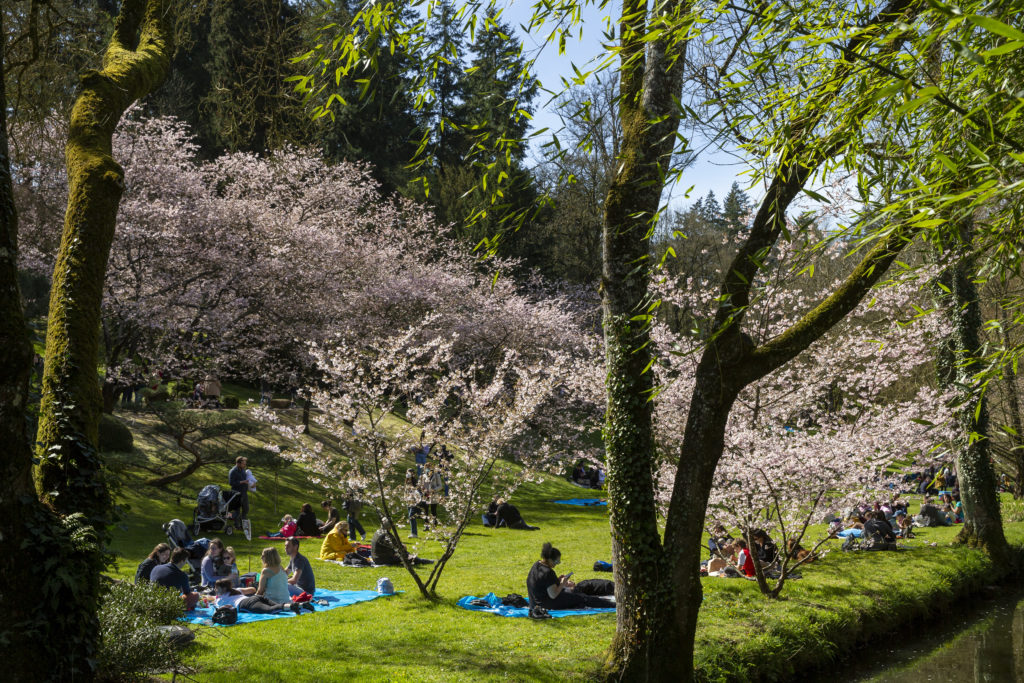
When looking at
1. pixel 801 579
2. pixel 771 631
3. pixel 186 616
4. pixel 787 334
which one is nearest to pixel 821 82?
pixel 787 334

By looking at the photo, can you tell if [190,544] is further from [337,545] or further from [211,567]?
[337,545]

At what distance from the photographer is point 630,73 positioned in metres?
6.84

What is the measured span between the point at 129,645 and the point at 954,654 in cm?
1070

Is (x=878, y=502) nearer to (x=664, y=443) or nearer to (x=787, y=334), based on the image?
(x=664, y=443)

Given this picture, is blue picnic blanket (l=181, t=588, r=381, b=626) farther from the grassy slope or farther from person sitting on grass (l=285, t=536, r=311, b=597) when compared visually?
the grassy slope

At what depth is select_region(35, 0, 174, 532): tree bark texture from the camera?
5082mm

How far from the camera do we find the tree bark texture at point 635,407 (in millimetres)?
6551

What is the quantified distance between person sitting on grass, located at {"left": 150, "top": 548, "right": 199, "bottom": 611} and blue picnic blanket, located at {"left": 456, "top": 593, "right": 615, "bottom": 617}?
3529 millimetres

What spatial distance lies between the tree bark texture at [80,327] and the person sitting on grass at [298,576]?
215 inches

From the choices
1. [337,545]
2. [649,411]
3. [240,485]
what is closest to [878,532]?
[649,411]

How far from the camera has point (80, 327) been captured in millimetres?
5164

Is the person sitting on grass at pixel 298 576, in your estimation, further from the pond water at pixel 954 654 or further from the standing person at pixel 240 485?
the pond water at pixel 954 654

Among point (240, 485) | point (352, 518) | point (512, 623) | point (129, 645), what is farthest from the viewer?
point (352, 518)

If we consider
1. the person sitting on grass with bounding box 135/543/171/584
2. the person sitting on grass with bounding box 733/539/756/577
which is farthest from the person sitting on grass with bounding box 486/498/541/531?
the person sitting on grass with bounding box 135/543/171/584
